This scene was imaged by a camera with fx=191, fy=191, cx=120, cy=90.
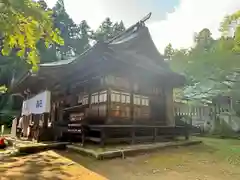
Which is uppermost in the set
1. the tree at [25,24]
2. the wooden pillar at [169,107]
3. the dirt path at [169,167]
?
the tree at [25,24]

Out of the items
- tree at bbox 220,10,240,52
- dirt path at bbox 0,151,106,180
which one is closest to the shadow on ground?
dirt path at bbox 0,151,106,180

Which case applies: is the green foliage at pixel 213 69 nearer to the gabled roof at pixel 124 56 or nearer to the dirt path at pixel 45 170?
the gabled roof at pixel 124 56

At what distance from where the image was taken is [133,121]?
917cm

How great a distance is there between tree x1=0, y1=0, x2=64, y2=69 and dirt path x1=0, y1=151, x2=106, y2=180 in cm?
287

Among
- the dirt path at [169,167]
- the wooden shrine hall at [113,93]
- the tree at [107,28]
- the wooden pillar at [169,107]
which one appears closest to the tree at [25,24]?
the wooden shrine hall at [113,93]

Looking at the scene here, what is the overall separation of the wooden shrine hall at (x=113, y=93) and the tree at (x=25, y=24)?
2841 millimetres

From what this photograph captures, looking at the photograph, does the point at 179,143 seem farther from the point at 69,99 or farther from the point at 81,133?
the point at 69,99

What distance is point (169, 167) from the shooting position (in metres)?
5.48

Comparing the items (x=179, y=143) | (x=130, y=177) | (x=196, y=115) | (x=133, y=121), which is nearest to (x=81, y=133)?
(x=133, y=121)

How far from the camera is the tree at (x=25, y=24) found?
3386 mm

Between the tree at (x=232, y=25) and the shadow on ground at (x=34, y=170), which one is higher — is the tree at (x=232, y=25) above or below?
above

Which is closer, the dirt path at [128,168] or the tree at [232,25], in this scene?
the dirt path at [128,168]

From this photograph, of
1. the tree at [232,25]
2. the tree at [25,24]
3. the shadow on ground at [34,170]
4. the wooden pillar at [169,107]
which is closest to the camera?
the tree at [25,24]

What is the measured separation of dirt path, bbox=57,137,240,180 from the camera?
4.64m
